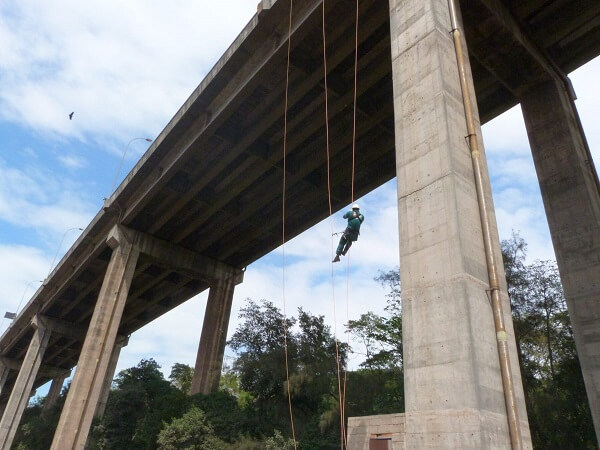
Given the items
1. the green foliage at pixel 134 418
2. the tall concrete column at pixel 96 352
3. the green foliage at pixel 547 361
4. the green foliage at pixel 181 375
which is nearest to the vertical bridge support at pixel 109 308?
the tall concrete column at pixel 96 352

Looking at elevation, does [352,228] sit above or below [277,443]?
above

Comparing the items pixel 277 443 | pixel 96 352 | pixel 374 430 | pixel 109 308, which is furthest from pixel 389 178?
pixel 96 352

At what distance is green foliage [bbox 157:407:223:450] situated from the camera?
21.0 m

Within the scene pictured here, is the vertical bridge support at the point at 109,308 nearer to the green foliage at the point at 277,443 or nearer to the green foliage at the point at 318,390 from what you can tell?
the green foliage at the point at 318,390

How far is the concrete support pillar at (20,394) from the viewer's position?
36875 millimetres

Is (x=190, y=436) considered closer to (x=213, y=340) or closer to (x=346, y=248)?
(x=213, y=340)

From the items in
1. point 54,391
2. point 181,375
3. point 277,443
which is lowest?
point 277,443

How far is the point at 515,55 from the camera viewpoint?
13172 mm

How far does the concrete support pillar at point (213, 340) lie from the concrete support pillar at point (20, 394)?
20880 millimetres

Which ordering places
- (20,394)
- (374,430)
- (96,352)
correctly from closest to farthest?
(374,430) < (96,352) < (20,394)

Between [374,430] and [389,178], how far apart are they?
16179mm

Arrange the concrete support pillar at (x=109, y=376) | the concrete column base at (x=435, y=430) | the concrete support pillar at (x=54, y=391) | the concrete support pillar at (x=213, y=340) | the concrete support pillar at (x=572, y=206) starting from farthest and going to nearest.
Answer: the concrete support pillar at (x=54, y=391) → the concrete support pillar at (x=109, y=376) → the concrete support pillar at (x=213, y=340) → the concrete support pillar at (x=572, y=206) → the concrete column base at (x=435, y=430)

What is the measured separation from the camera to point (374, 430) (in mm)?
5992

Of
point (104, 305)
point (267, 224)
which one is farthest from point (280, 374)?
point (104, 305)
